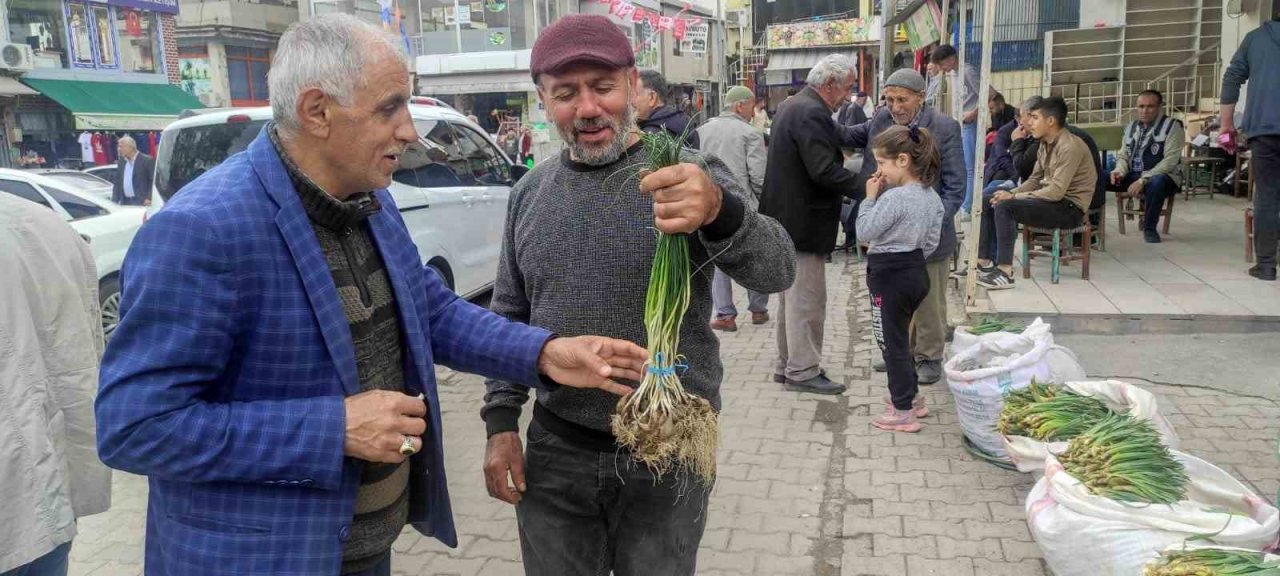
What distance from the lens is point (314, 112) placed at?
1.60 m

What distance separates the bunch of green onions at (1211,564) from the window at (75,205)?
27.7ft

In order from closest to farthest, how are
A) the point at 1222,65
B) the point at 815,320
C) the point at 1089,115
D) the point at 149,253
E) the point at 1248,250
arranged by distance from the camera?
the point at 149,253 < the point at 815,320 < the point at 1248,250 < the point at 1222,65 < the point at 1089,115

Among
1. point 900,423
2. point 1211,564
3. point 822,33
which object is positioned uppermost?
point 822,33

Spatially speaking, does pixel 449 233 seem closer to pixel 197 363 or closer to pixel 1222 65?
pixel 197 363

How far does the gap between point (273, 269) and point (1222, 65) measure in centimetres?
1338

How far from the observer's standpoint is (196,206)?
4.91 ft

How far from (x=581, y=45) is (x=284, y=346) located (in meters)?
0.93

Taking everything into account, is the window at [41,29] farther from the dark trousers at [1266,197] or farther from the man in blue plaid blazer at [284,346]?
the dark trousers at [1266,197]

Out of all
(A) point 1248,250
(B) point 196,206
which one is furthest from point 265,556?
(A) point 1248,250

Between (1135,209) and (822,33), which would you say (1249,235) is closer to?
(1135,209)

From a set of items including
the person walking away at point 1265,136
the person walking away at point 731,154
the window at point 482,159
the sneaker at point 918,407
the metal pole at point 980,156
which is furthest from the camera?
the window at point 482,159

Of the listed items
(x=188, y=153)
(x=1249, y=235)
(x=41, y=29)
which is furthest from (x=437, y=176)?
(x=41, y=29)

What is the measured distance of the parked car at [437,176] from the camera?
653cm

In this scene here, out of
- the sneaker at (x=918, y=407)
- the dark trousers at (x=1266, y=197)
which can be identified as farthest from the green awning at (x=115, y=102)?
the dark trousers at (x=1266, y=197)
